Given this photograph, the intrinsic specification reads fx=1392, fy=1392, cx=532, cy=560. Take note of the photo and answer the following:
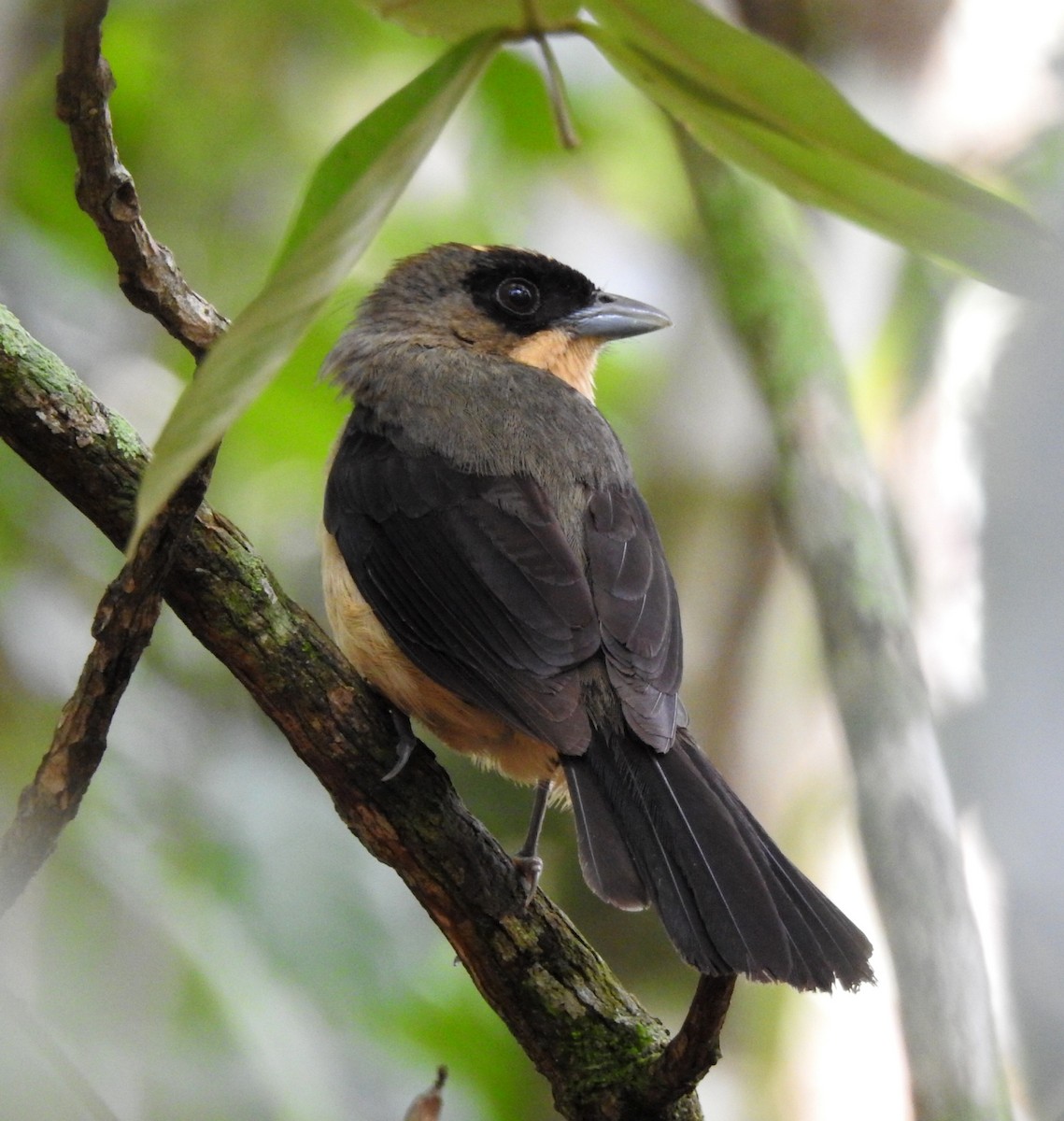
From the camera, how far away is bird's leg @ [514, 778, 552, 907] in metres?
2.72

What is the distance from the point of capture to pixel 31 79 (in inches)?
140

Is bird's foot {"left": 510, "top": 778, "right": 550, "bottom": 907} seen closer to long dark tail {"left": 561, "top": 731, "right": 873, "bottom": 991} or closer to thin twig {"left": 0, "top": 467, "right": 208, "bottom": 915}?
long dark tail {"left": 561, "top": 731, "right": 873, "bottom": 991}

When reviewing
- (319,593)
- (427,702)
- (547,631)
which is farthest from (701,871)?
(319,593)

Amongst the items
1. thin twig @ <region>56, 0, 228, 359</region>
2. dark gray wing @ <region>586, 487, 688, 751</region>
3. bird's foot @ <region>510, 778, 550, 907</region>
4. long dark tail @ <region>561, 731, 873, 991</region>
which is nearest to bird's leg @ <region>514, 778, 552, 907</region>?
bird's foot @ <region>510, 778, 550, 907</region>

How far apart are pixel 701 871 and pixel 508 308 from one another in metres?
2.12

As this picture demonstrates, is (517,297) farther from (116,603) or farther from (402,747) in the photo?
(116,603)

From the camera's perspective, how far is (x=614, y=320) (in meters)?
4.13

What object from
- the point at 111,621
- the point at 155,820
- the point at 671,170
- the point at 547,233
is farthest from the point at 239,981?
the point at 671,170

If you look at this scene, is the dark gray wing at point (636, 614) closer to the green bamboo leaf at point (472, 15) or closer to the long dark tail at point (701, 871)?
the long dark tail at point (701, 871)

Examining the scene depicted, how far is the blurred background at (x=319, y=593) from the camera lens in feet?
8.95

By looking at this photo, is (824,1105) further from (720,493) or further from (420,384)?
(420,384)

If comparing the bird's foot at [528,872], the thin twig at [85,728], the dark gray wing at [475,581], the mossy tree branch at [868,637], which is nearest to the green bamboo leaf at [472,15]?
the thin twig at [85,728]

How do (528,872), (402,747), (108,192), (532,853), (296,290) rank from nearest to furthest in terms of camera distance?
(296,290) < (108,192) < (402,747) < (528,872) < (532,853)

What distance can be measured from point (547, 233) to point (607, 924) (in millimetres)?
2740
